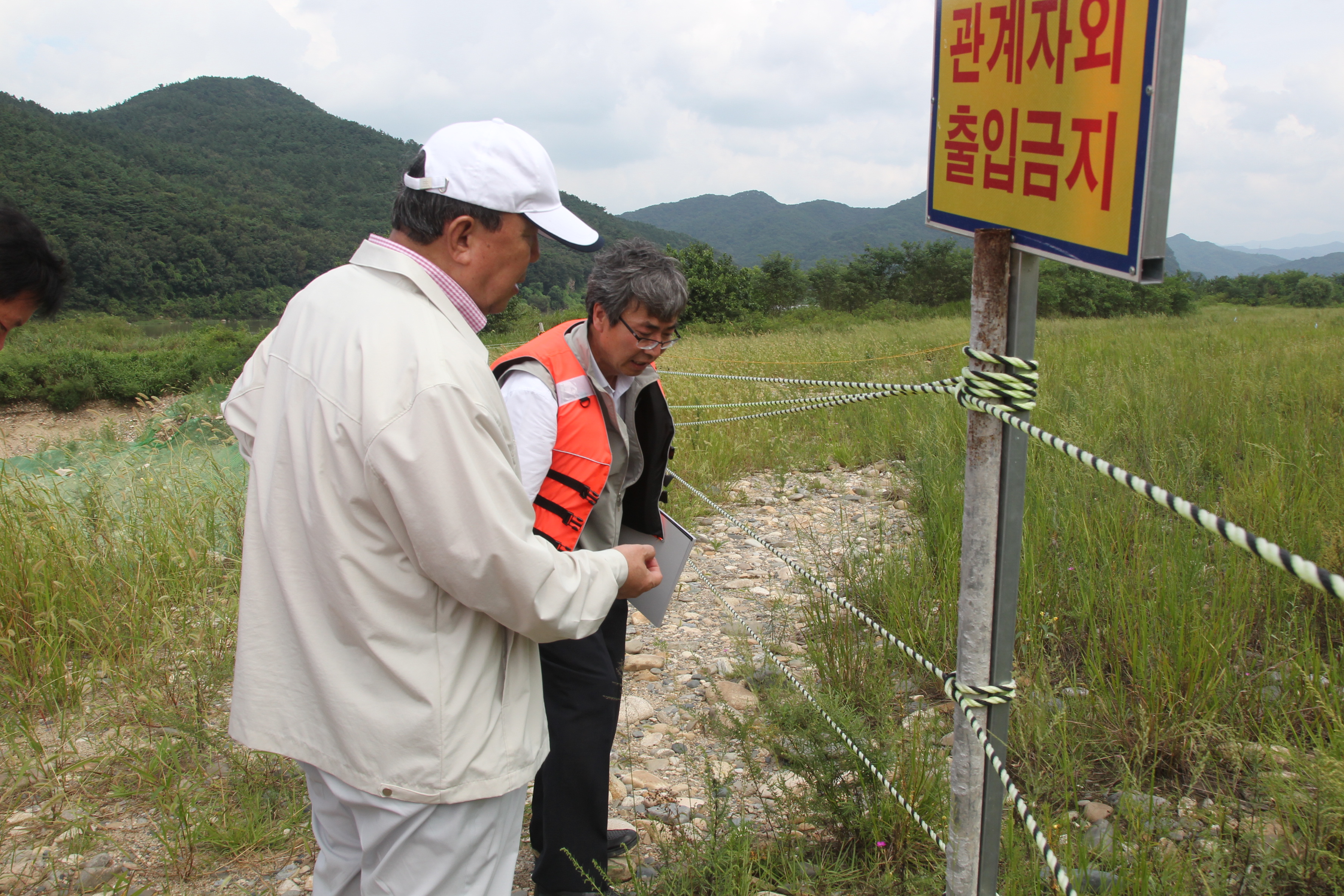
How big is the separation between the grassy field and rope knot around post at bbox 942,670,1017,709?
41 centimetres

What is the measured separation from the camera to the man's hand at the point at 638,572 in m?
1.46

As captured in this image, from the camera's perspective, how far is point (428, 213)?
127 cm

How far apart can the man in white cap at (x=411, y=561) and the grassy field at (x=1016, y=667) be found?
76 cm

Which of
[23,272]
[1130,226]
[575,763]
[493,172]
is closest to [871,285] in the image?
[575,763]

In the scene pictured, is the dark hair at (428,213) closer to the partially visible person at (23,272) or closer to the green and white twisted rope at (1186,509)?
the green and white twisted rope at (1186,509)

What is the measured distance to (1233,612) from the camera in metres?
2.26

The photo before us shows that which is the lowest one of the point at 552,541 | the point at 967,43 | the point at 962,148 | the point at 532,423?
the point at 552,541

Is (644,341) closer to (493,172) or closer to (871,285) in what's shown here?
(493,172)

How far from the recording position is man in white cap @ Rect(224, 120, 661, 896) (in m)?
1.08

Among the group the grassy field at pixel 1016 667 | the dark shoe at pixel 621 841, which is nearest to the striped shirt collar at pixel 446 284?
the grassy field at pixel 1016 667

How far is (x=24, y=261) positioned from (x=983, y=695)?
2377 mm

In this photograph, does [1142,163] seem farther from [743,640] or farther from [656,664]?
[656,664]

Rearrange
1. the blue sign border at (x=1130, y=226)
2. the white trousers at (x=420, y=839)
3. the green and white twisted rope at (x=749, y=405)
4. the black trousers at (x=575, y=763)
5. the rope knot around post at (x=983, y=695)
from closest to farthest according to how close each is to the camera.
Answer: the blue sign border at (x=1130, y=226) < the white trousers at (x=420, y=839) < the rope knot around post at (x=983, y=695) < the black trousers at (x=575, y=763) < the green and white twisted rope at (x=749, y=405)

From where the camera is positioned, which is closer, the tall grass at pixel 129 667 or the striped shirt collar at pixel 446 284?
the striped shirt collar at pixel 446 284
